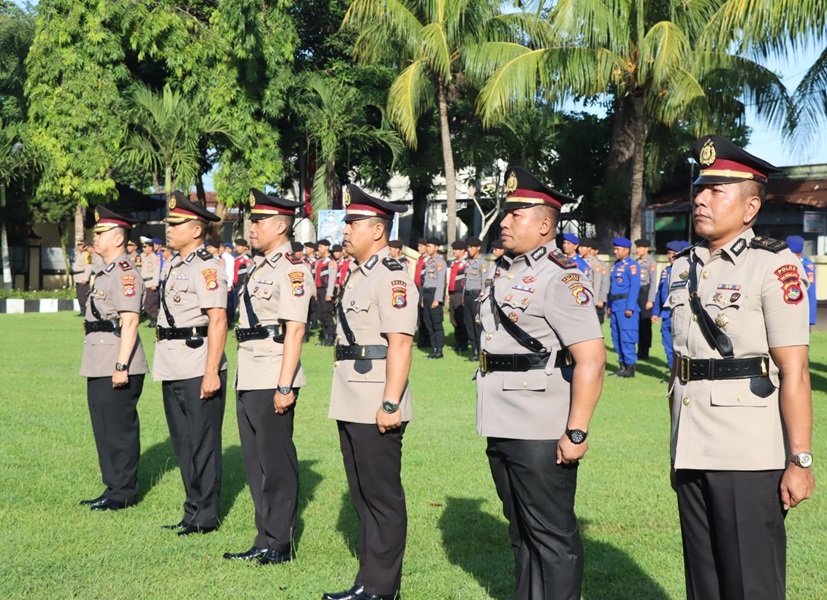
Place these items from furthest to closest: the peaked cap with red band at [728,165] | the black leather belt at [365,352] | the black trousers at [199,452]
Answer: the black trousers at [199,452]
the black leather belt at [365,352]
the peaked cap with red band at [728,165]

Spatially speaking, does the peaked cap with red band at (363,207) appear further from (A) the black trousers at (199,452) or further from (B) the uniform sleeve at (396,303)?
(A) the black trousers at (199,452)

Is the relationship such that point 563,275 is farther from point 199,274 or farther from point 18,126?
point 18,126

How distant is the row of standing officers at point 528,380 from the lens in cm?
324

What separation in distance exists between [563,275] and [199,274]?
2.58 m

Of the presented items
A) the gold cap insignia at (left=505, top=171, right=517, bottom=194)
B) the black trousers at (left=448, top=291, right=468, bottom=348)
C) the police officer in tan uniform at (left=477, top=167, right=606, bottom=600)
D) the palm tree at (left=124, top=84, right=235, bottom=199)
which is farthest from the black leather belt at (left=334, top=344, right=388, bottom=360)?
the palm tree at (left=124, top=84, right=235, bottom=199)

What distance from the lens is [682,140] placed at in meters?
26.3

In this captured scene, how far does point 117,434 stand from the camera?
618cm

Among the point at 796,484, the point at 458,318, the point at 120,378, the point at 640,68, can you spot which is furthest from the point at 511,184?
the point at 640,68

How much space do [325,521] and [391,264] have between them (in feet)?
6.46

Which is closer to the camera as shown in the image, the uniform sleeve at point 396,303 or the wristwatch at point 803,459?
the wristwatch at point 803,459

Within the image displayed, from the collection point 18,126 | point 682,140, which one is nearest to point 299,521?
point 682,140

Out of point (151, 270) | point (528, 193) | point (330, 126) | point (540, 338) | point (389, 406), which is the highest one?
point (330, 126)

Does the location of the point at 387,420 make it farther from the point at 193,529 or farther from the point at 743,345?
the point at 193,529

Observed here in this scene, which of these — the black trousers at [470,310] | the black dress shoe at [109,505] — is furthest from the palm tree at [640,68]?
the black dress shoe at [109,505]
